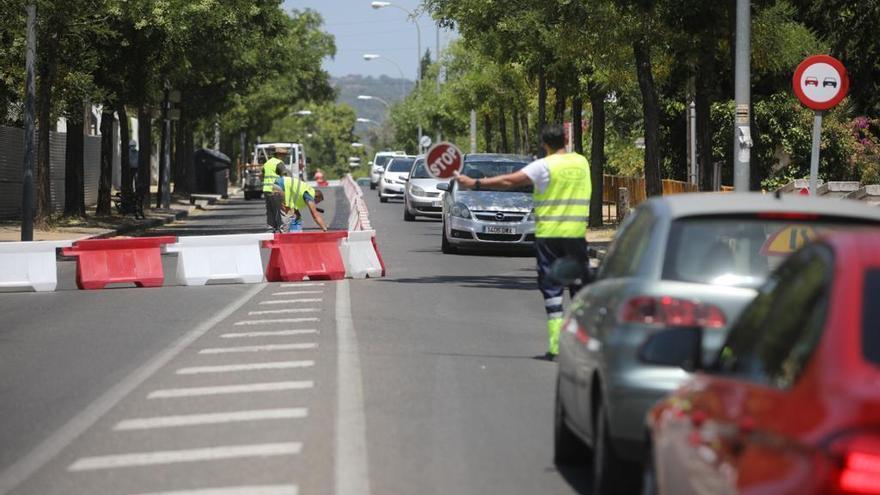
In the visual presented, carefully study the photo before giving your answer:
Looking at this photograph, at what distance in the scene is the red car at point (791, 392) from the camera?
379 centimetres

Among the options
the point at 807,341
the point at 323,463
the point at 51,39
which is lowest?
the point at 323,463

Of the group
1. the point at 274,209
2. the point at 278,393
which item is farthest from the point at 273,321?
the point at 274,209

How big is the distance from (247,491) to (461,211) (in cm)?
2008

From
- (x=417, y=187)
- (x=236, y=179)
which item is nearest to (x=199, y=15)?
(x=417, y=187)

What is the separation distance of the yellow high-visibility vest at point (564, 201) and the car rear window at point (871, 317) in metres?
8.77

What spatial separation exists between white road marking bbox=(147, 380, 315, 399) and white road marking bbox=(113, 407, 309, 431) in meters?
0.91

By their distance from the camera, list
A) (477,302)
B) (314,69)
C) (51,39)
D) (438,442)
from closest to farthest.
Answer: (438,442), (477,302), (51,39), (314,69)

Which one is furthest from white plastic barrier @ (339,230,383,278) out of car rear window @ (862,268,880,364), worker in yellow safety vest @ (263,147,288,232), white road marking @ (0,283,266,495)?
car rear window @ (862,268,880,364)

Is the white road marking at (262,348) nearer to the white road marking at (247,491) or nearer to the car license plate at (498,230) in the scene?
the white road marking at (247,491)

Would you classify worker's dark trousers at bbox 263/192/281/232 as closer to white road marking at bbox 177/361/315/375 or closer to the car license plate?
the car license plate

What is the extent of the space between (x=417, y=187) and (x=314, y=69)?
53.5 metres

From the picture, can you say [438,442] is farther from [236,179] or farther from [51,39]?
[236,179]

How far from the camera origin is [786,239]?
27.8ft

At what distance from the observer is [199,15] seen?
130 feet
